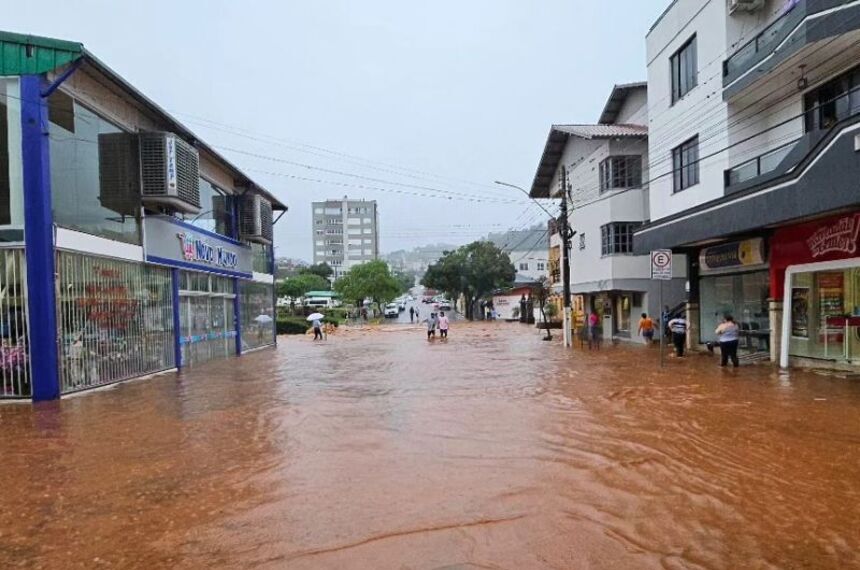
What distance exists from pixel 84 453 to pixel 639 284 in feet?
77.3

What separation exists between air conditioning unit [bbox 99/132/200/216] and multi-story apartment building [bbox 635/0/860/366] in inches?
549

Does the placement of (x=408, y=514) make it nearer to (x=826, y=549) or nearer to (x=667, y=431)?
(x=826, y=549)

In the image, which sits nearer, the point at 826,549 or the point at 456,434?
the point at 826,549

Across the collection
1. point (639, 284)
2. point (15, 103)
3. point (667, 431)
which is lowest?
point (667, 431)

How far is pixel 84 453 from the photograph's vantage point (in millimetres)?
8172

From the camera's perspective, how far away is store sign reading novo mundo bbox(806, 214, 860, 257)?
13.5 m

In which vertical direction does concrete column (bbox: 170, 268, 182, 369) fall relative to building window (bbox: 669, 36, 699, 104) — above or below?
below

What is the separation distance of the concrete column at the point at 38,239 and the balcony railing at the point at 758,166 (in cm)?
1640

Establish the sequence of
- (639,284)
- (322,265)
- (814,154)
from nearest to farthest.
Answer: (814,154)
(639,284)
(322,265)

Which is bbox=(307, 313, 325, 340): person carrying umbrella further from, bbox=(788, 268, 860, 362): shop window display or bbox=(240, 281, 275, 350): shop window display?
bbox=(788, 268, 860, 362): shop window display

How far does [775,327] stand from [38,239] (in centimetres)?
1717

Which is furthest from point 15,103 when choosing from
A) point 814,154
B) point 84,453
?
point 814,154

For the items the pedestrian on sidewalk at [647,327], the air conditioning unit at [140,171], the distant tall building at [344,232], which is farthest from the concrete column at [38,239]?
the distant tall building at [344,232]

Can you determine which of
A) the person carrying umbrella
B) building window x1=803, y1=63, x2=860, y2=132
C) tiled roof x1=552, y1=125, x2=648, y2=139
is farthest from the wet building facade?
building window x1=803, y1=63, x2=860, y2=132
